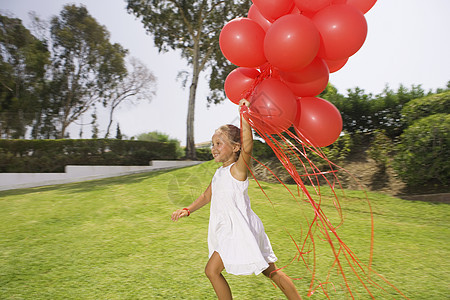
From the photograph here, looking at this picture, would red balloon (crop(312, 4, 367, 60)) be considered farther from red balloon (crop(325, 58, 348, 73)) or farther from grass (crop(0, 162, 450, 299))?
grass (crop(0, 162, 450, 299))

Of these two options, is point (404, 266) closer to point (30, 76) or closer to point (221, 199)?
point (221, 199)

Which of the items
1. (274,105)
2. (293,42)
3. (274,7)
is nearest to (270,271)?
(274,105)

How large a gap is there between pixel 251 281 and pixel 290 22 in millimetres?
2452

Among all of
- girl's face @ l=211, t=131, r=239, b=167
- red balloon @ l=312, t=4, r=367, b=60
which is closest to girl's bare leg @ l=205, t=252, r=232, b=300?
girl's face @ l=211, t=131, r=239, b=167

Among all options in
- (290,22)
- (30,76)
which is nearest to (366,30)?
(290,22)

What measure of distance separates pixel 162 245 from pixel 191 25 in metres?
15.3

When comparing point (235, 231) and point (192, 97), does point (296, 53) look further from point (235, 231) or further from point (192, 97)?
point (192, 97)

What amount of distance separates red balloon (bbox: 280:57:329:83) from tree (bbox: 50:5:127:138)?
18236mm

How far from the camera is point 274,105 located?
2.28 m

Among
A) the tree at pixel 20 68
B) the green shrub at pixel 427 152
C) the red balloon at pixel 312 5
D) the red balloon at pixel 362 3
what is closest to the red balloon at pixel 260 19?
the red balloon at pixel 312 5

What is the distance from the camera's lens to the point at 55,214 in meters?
6.15

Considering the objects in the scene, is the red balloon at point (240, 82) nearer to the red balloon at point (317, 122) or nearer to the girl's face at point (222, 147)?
the red balloon at point (317, 122)

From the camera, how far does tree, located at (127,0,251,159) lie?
17.0 meters

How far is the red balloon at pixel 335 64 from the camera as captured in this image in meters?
2.68
